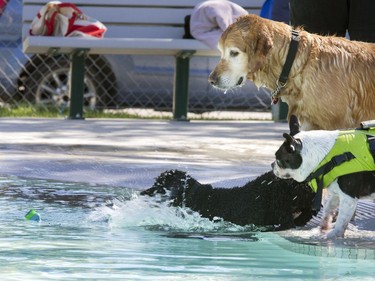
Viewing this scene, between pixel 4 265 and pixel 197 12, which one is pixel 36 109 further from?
→ pixel 4 265

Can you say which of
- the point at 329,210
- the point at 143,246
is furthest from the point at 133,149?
the point at 143,246

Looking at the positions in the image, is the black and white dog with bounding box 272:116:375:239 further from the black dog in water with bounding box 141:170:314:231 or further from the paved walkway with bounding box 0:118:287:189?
the paved walkway with bounding box 0:118:287:189

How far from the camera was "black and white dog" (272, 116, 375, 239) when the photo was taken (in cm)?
498

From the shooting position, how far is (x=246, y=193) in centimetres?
556

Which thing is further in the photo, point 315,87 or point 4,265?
point 315,87

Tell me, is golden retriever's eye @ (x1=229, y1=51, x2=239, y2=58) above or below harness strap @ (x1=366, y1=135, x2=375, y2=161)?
above

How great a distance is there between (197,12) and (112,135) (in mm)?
1965

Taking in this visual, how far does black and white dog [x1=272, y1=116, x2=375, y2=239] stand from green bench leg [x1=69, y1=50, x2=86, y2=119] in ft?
18.7

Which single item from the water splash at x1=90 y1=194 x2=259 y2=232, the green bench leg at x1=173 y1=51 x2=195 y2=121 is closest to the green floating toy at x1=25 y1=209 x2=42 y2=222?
the water splash at x1=90 y1=194 x2=259 y2=232

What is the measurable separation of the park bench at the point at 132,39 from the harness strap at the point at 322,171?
5.49 meters

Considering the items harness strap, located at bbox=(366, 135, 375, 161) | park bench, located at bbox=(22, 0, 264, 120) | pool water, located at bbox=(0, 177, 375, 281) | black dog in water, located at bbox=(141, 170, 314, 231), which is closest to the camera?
pool water, located at bbox=(0, 177, 375, 281)

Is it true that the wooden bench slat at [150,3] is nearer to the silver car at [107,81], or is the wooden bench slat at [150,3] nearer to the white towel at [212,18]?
the white towel at [212,18]

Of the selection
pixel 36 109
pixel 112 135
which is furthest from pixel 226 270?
pixel 36 109

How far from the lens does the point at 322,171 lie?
502cm
